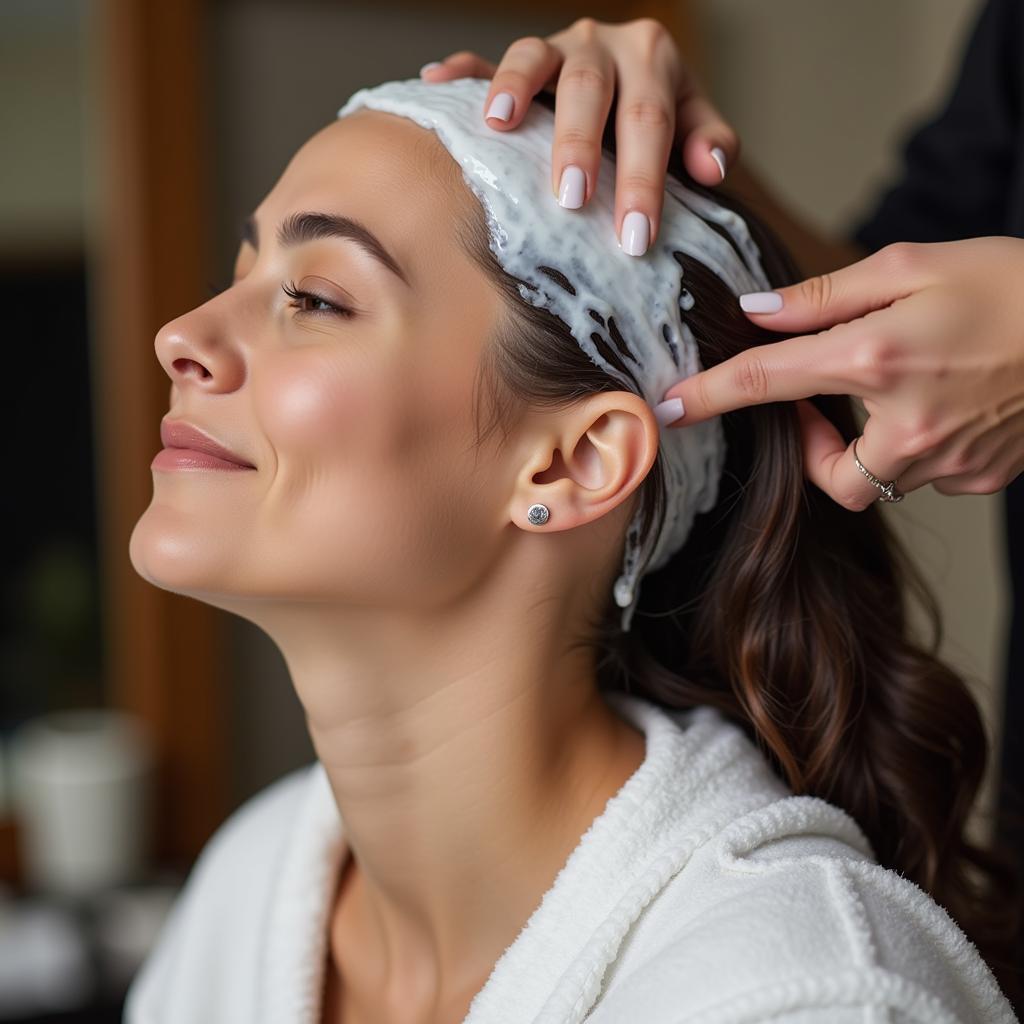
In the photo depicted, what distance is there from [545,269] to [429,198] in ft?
0.35

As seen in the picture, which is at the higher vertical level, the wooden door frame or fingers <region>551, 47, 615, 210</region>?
fingers <region>551, 47, 615, 210</region>

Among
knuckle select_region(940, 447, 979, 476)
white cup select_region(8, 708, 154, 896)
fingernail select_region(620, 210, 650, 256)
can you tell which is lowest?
white cup select_region(8, 708, 154, 896)

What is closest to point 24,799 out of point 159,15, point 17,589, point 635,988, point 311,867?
point 17,589

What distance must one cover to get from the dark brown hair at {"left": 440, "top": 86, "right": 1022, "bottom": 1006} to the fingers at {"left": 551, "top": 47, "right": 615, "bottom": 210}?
6cm

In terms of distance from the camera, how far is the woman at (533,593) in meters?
0.83

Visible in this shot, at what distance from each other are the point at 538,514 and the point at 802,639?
0.84ft

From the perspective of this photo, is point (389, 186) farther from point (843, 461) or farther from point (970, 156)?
point (970, 156)

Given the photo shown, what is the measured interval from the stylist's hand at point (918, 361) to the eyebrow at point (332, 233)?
0.26 m

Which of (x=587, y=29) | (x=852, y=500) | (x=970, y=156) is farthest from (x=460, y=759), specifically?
(x=970, y=156)

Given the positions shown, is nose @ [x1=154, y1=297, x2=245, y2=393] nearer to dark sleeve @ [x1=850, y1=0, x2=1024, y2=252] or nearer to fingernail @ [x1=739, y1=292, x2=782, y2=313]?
fingernail @ [x1=739, y1=292, x2=782, y2=313]

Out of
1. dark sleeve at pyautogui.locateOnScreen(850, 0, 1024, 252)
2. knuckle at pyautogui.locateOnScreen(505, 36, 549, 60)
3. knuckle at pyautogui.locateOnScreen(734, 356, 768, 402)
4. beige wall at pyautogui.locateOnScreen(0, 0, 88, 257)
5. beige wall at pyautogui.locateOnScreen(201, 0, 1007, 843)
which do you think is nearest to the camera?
knuckle at pyautogui.locateOnScreen(734, 356, 768, 402)

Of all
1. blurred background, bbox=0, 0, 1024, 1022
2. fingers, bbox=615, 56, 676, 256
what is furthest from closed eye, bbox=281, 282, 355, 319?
blurred background, bbox=0, 0, 1024, 1022

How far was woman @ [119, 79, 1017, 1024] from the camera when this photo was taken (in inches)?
32.6

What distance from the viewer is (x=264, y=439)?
0.84 metres
